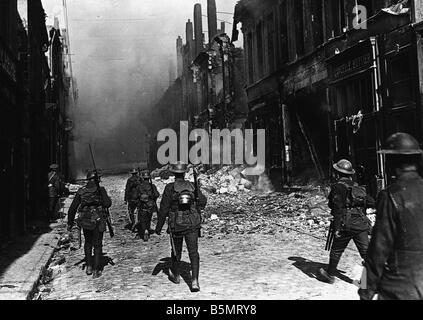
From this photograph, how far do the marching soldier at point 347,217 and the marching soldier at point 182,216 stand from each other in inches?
70.5

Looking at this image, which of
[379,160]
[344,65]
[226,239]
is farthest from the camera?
[344,65]

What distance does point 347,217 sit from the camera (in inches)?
222

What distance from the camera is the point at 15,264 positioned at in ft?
23.5

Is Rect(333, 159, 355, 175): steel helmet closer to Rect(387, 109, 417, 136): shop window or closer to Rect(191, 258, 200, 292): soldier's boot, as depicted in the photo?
Rect(191, 258, 200, 292): soldier's boot

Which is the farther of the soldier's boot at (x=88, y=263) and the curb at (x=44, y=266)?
the soldier's boot at (x=88, y=263)

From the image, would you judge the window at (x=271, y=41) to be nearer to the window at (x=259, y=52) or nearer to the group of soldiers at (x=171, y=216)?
the window at (x=259, y=52)

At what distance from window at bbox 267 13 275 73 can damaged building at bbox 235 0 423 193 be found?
0.14 feet

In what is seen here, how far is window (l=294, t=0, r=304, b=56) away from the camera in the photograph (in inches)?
656

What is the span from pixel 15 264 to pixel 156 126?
1829 inches

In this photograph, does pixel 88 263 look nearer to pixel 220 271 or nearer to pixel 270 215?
pixel 220 271

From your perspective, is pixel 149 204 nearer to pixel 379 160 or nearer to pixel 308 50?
pixel 379 160

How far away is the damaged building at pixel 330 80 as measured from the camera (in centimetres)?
1072

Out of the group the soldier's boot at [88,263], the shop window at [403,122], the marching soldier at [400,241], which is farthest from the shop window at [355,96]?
the marching soldier at [400,241]
